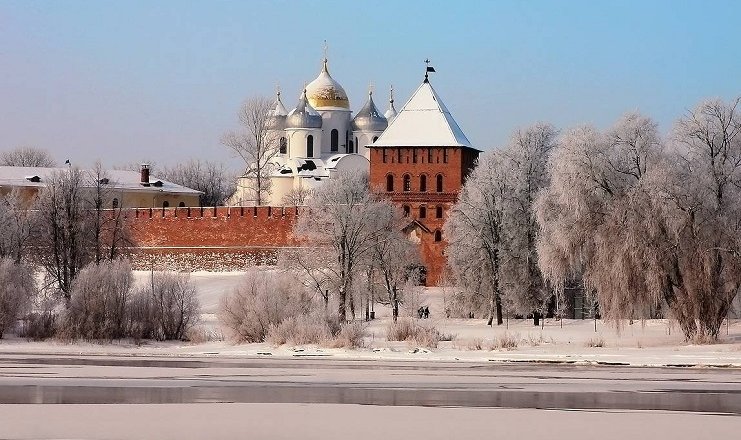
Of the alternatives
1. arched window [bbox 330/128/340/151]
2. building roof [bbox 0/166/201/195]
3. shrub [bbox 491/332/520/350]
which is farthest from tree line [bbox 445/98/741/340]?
arched window [bbox 330/128/340/151]

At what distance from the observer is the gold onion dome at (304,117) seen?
256ft

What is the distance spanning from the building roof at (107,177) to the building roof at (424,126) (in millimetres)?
15175

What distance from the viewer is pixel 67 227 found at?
46.0 m

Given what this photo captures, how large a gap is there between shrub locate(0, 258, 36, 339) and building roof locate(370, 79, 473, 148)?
24692 mm

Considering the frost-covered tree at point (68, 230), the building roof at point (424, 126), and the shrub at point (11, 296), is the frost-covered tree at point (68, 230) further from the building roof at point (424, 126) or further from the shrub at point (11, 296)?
the building roof at point (424, 126)

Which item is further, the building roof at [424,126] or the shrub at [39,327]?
the building roof at [424,126]

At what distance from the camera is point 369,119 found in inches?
3127

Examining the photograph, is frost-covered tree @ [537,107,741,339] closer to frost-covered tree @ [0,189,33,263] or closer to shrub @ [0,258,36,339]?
shrub @ [0,258,36,339]

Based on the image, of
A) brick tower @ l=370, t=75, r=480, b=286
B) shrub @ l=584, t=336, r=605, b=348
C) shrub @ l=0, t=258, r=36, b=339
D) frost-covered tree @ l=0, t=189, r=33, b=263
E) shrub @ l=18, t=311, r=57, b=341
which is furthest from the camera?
brick tower @ l=370, t=75, r=480, b=286

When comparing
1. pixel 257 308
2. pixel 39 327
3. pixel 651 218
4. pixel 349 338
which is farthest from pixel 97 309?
pixel 651 218

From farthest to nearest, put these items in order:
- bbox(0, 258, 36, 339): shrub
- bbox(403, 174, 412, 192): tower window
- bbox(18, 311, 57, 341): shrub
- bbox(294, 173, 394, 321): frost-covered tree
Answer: bbox(403, 174, 412, 192): tower window, bbox(294, 173, 394, 321): frost-covered tree, bbox(0, 258, 36, 339): shrub, bbox(18, 311, 57, 341): shrub

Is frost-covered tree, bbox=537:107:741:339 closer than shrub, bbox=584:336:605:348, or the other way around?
frost-covered tree, bbox=537:107:741:339

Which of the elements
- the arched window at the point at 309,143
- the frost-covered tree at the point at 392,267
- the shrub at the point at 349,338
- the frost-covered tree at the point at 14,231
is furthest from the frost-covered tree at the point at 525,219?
the arched window at the point at 309,143

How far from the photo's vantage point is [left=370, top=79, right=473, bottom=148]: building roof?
57.4m
